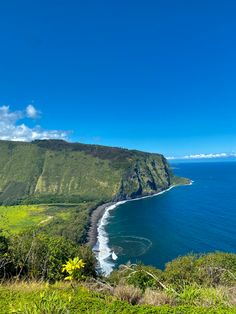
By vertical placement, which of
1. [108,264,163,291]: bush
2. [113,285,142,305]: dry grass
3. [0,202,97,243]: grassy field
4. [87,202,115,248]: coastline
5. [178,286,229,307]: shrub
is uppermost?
[113,285,142,305]: dry grass

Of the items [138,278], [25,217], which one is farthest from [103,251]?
[138,278]

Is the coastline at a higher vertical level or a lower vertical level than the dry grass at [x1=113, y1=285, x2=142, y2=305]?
lower

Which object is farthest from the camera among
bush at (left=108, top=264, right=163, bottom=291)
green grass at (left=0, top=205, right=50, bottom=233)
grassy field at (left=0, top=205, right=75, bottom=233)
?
grassy field at (left=0, top=205, right=75, bottom=233)

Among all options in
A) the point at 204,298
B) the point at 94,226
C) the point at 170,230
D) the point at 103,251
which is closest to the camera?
the point at 204,298

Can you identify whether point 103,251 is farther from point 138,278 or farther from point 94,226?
point 138,278

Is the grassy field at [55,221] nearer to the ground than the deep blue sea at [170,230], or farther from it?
farther from it

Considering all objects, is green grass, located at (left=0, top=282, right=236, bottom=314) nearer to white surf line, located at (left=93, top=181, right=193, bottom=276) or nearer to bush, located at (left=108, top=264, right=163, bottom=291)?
bush, located at (left=108, top=264, right=163, bottom=291)

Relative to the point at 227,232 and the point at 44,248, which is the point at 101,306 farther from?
the point at 227,232

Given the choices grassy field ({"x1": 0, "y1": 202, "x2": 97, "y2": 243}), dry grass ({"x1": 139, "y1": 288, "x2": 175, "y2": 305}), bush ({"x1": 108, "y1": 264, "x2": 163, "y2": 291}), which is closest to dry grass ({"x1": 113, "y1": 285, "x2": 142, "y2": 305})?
dry grass ({"x1": 139, "y1": 288, "x2": 175, "y2": 305})

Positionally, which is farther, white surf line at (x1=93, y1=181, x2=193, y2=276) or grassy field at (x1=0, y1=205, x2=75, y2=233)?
grassy field at (x1=0, y1=205, x2=75, y2=233)

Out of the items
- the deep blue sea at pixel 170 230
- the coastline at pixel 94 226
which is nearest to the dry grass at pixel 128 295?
the deep blue sea at pixel 170 230

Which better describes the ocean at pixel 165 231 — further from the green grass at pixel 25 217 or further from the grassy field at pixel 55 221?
the green grass at pixel 25 217
